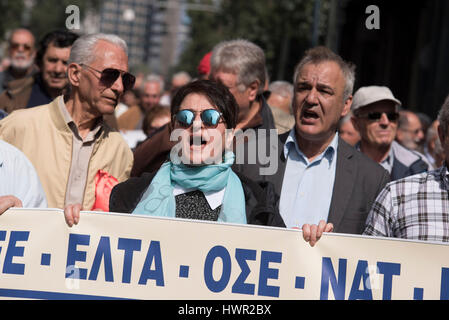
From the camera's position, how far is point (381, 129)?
22.2 ft

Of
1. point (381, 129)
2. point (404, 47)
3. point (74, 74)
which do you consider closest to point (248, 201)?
point (74, 74)

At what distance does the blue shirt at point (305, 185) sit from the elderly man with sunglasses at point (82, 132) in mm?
1033

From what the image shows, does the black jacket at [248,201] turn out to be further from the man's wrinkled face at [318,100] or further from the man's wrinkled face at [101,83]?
the man's wrinkled face at [101,83]

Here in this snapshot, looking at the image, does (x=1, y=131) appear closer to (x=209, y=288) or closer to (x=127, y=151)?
(x=127, y=151)

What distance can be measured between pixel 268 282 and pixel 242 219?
343 mm

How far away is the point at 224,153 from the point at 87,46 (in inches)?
59.0

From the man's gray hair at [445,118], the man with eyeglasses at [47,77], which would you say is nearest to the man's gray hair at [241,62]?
the man with eyeglasses at [47,77]

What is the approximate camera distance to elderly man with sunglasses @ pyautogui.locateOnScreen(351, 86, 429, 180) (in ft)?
22.1

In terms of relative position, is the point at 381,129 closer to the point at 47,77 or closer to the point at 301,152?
the point at 301,152

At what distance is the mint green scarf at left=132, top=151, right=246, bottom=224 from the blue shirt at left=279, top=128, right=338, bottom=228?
704 mm

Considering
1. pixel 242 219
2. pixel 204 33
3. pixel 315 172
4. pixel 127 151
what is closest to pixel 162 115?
pixel 127 151

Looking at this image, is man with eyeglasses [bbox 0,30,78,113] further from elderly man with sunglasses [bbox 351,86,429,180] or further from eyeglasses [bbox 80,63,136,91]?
elderly man with sunglasses [bbox 351,86,429,180]
